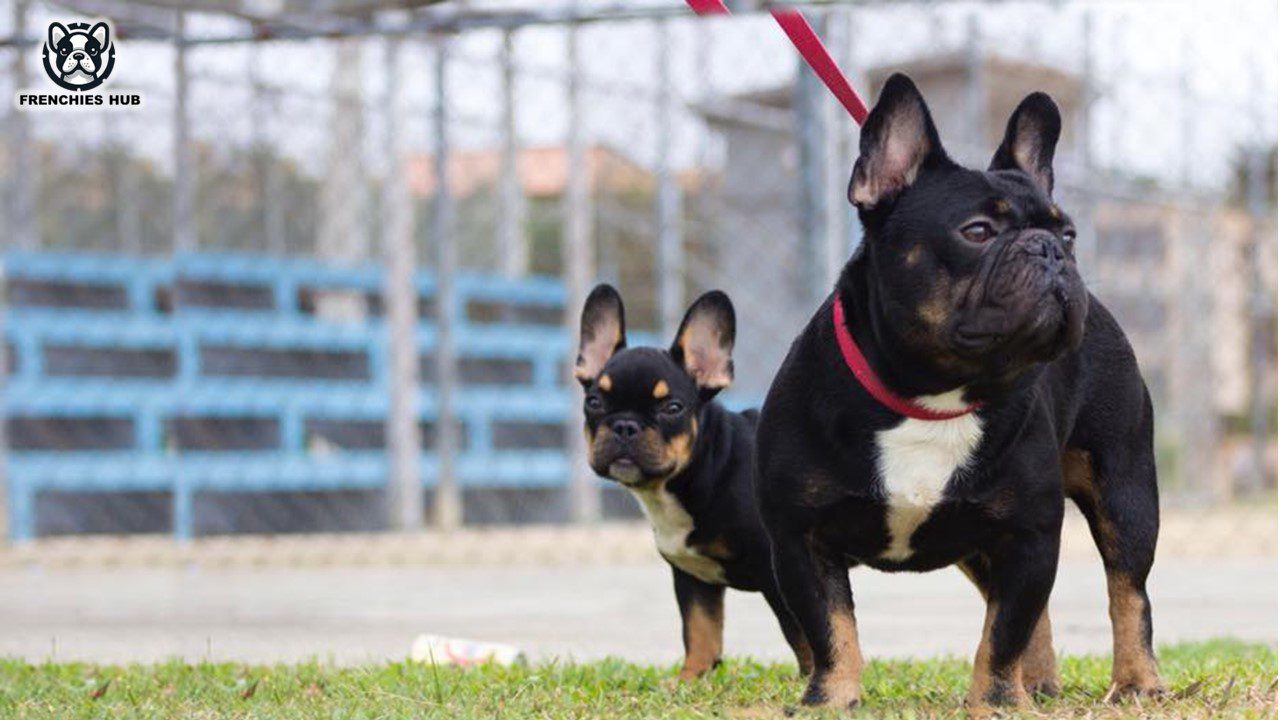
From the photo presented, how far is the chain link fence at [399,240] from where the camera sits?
1138 centimetres

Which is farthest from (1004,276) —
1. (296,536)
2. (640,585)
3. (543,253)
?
(543,253)

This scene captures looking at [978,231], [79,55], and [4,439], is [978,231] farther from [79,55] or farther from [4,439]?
[4,439]

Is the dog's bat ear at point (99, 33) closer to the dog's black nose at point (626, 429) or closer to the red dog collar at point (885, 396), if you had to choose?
the dog's black nose at point (626, 429)

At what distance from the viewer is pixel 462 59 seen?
1108 cm

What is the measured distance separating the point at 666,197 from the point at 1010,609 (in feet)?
26.7

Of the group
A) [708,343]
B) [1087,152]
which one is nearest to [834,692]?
[708,343]

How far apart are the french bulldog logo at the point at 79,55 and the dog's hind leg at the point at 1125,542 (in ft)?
16.6

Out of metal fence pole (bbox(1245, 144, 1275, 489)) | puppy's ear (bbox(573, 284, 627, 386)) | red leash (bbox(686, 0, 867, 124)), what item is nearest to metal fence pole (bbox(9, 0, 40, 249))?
puppy's ear (bbox(573, 284, 627, 386))

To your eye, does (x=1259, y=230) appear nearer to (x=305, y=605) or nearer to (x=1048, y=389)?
(x=305, y=605)

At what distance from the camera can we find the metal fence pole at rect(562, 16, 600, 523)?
464 inches

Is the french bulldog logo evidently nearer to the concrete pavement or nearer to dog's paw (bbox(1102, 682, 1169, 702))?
the concrete pavement

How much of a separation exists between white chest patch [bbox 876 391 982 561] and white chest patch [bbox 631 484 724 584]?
128 cm

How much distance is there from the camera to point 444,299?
11.0 meters

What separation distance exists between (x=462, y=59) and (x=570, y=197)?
1306mm
